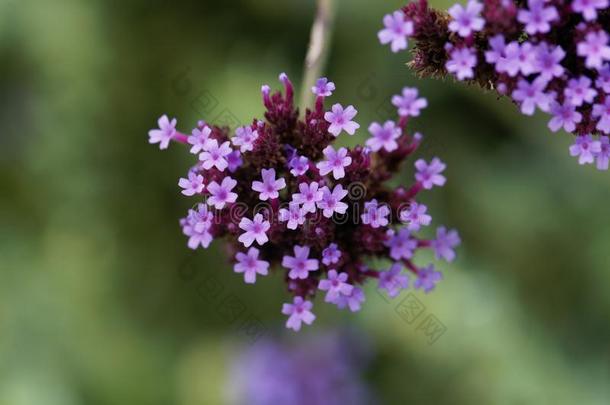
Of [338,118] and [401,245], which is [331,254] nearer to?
[401,245]

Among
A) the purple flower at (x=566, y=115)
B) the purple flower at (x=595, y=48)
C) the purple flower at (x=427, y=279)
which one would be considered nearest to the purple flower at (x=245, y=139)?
the purple flower at (x=427, y=279)

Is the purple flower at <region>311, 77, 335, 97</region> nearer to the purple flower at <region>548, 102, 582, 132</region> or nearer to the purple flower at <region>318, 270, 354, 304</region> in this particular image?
the purple flower at <region>318, 270, 354, 304</region>

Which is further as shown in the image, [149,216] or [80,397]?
[149,216]

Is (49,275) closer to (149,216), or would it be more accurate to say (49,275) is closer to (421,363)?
(149,216)

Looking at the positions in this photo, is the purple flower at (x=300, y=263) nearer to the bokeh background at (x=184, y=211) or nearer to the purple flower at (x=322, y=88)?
the purple flower at (x=322, y=88)

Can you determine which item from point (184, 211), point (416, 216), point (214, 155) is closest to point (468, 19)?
point (416, 216)

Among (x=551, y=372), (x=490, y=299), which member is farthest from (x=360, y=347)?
(x=551, y=372)
